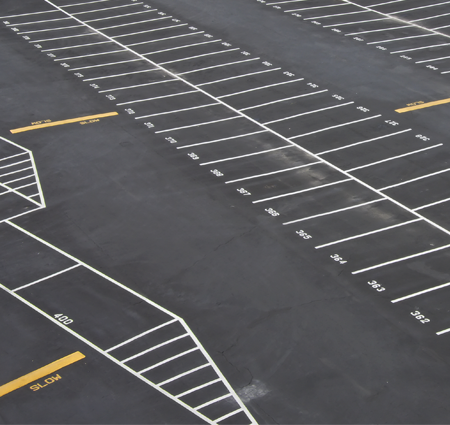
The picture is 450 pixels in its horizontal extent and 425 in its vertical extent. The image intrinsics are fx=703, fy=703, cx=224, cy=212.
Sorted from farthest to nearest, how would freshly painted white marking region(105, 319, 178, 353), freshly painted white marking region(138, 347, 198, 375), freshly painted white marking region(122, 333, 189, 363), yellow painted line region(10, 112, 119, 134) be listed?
yellow painted line region(10, 112, 119, 134) → freshly painted white marking region(105, 319, 178, 353) → freshly painted white marking region(122, 333, 189, 363) → freshly painted white marking region(138, 347, 198, 375)

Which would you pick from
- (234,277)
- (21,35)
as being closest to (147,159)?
(234,277)

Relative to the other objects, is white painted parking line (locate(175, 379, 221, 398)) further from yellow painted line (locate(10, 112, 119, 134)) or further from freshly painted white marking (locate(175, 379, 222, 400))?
yellow painted line (locate(10, 112, 119, 134))

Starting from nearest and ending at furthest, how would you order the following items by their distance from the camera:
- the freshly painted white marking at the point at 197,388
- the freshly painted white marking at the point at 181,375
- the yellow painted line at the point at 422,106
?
the freshly painted white marking at the point at 197,388 → the freshly painted white marking at the point at 181,375 → the yellow painted line at the point at 422,106

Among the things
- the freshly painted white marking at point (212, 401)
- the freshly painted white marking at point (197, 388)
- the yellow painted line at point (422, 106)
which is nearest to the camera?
the freshly painted white marking at point (212, 401)

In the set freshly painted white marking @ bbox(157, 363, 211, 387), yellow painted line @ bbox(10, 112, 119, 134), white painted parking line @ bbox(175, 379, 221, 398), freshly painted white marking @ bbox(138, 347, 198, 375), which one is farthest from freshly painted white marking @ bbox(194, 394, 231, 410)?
yellow painted line @ bbox(10, 112, 119, 134)

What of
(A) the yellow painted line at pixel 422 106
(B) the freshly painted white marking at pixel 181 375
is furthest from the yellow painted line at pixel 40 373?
(A) the yellow painted line at pixel 422 106

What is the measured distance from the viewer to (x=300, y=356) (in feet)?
47.2

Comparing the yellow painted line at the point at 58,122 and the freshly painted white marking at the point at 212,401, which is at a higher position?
the yellow painted line at the point at 58,122

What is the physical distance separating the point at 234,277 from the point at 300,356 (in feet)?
9.67

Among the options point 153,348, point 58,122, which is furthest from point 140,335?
point 58,122

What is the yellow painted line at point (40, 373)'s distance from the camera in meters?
13.7

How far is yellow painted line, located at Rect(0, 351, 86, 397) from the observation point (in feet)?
45.0

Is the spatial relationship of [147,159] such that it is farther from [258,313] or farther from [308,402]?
[308,402]

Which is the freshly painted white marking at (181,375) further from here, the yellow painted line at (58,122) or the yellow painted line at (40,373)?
the yellow painted line at (58,122)
